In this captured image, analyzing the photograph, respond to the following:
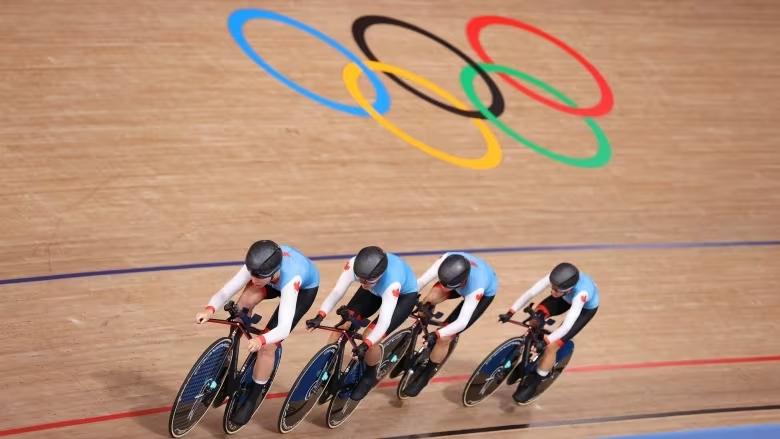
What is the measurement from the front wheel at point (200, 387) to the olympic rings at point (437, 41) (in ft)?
13.7

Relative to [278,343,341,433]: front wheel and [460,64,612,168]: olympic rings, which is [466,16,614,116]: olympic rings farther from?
[278,343,341,433]: front wheel

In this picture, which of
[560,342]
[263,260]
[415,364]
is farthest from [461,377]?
[263,260]

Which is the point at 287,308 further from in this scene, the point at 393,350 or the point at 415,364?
the point at 415,364

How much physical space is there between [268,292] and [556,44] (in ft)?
17.8

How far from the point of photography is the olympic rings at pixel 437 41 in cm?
854

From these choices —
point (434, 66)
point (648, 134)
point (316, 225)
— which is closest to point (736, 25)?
point (648, 134)

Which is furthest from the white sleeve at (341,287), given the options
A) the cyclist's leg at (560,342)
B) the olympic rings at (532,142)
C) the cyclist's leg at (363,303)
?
the olympic rings at (532,142)

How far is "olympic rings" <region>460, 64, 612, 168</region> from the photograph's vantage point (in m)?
8.37

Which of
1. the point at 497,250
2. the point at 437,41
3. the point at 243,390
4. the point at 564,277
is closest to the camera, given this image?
the point at 243,390

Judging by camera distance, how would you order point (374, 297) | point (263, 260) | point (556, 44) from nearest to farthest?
point (263, 260), point (374, 297), point (556, 44)

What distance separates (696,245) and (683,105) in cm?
195

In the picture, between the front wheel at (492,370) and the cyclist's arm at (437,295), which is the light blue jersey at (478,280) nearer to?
the cyclist's arm at (437,295)

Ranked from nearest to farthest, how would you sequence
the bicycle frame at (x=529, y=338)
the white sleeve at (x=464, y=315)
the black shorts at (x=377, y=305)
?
the black shorts at (x=377, y=305) < the white sleeve at (x=464, y=315) < the bicycle frame at (x=529, y=338)

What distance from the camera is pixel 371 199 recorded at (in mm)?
7445
